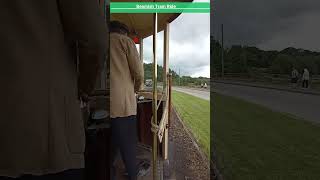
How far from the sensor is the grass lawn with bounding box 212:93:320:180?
295 centimetres

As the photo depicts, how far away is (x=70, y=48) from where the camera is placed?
2.67ft

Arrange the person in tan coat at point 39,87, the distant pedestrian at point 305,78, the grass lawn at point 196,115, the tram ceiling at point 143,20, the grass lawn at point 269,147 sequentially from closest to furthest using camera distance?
the person in tan coat at point 39,87 < the tram ceiling at point 143,20 < the grass lawn at point 196,115 < the distant pedestrian at point 305,78 < the grass lawn at point 269,147

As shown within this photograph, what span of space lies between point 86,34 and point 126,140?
59cm

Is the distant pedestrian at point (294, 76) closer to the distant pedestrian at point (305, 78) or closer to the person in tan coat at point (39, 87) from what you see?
the distant pedestrian at point (305, 78)

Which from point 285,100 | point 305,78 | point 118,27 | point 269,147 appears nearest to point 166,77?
point 118,27

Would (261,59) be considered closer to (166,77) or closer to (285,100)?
(285,100)

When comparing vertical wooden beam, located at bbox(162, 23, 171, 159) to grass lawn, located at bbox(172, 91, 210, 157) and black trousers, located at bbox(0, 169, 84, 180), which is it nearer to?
grass lawn, located at bbox(172, 91, 210, 157)

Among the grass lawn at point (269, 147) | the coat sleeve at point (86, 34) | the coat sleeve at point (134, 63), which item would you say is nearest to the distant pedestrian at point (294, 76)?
the grass lawn at point (269, 147)

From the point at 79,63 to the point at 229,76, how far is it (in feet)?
2.69

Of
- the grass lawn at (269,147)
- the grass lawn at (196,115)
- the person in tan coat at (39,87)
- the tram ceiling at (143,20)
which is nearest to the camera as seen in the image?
the person in tan coat at (39,87)

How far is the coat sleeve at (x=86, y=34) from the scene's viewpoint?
75cm

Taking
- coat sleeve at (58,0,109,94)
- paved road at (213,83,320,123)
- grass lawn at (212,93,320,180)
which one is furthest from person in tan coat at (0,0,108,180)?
grass lawn at (212,93,320,180)

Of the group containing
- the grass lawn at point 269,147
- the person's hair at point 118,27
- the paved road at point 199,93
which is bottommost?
the grass lawn at point 269,147

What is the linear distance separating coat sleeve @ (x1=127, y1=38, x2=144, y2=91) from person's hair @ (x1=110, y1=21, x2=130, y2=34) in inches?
1.6
